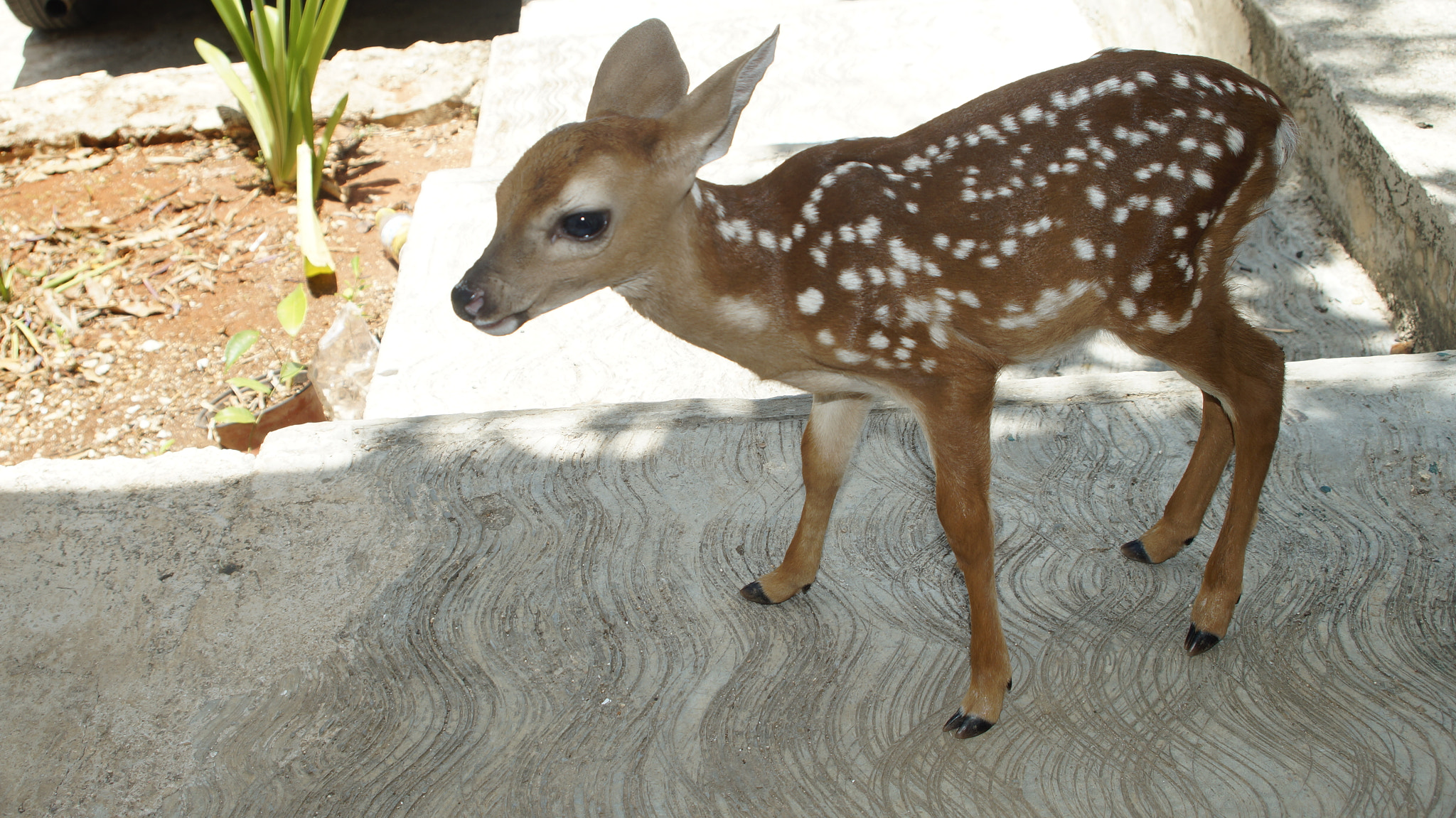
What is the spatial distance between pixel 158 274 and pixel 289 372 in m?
1.45

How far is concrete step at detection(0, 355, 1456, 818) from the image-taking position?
255 cm

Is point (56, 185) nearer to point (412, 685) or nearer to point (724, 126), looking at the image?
point (412, 685)

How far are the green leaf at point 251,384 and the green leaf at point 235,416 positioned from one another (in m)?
0.26

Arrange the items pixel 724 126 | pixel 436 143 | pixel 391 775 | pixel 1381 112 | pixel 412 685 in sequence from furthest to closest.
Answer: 1. pixel 436 143
2. pixel 1381 112
3. pixel 412 685
4. pixel 391 775
5. pixel 724 126

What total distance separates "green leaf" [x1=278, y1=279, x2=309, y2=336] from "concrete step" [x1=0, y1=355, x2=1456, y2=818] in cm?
144

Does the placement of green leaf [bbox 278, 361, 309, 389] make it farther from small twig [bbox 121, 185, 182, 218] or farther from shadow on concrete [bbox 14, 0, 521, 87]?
shadow on concrete [bbox 14, 0, 521, 87]

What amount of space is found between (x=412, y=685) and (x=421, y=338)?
6.12ft

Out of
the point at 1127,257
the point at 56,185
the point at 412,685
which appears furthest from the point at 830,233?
the point at 56,185

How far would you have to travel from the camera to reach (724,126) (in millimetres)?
2172

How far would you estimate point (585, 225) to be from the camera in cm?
218

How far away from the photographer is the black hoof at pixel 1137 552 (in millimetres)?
3043

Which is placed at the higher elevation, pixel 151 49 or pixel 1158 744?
pixel 1158 744

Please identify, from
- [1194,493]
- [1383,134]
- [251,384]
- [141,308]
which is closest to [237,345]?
[251,384]

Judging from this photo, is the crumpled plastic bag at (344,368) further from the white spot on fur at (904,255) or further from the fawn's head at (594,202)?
the white spot on fur at (904,255)
